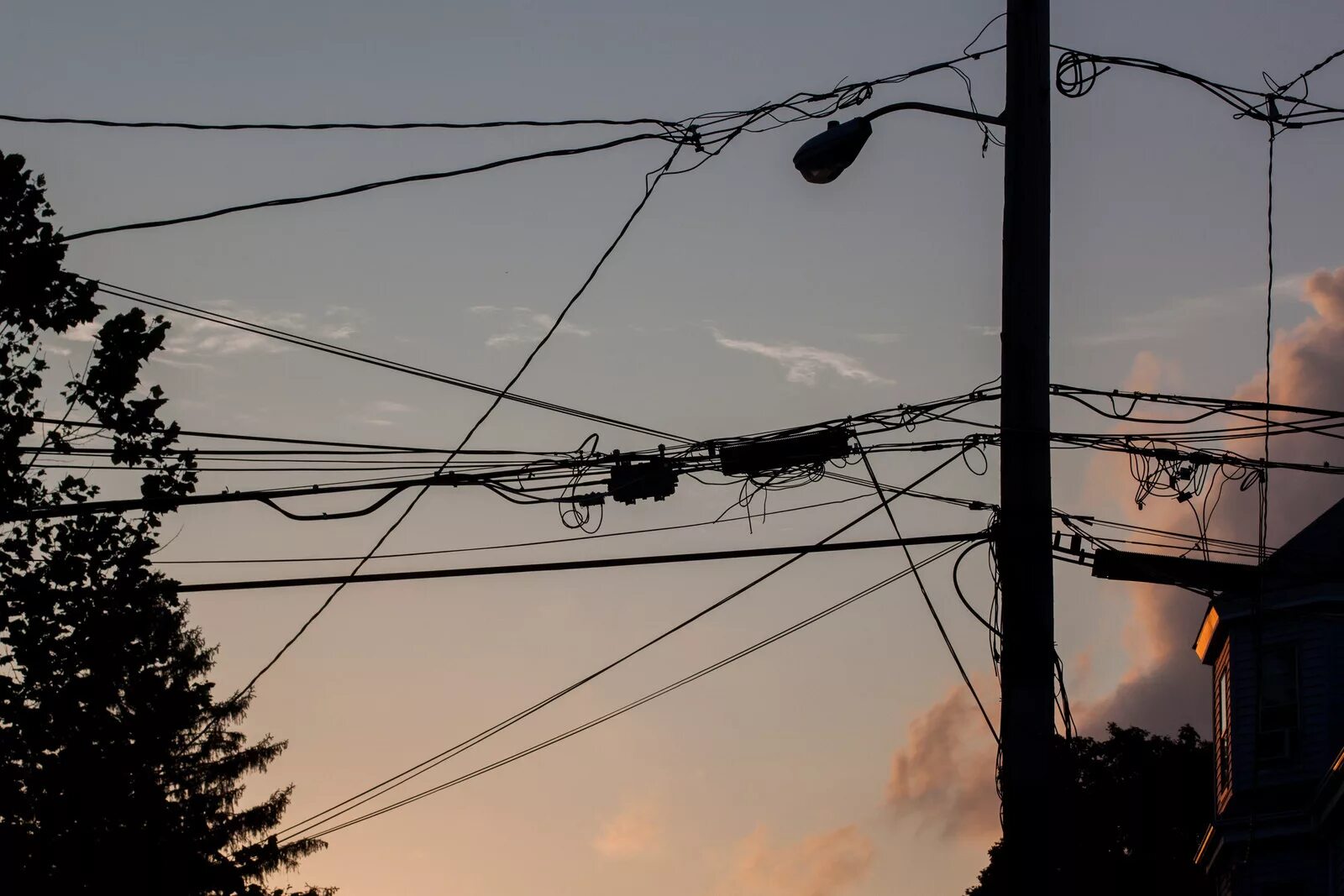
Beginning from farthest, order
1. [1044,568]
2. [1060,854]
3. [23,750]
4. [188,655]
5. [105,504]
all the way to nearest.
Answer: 1. [188,655]
2. [23,750]
3. [105,504]
4. [1044,568]
5. [1060,854]

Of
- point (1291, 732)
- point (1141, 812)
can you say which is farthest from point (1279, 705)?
point (1141, 812)

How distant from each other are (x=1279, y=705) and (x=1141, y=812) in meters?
28.1

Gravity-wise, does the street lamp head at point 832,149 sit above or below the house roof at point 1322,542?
below

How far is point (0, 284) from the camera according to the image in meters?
13.5

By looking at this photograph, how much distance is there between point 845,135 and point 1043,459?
2506mm

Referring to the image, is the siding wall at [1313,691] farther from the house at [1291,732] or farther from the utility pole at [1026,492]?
the utility pole at [1026,492]

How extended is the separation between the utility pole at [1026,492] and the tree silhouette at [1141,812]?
36.9 m

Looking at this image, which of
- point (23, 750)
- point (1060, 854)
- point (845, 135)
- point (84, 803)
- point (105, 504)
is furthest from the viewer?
point (84, 803)

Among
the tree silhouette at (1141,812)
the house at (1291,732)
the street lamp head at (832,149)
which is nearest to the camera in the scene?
the street lamp head at (832,149)

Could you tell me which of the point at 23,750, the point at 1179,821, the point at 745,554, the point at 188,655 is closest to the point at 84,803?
the point at 23,750

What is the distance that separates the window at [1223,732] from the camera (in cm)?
2738

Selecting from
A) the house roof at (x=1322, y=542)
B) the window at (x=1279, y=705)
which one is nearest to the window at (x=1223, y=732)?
the window at (x=1279, y=705)

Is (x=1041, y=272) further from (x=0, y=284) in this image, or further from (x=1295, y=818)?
(x=1295, y=818)

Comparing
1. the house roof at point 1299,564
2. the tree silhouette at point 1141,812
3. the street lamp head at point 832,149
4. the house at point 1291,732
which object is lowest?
the street lamp head at point 832,149
